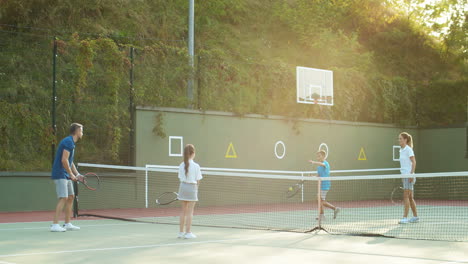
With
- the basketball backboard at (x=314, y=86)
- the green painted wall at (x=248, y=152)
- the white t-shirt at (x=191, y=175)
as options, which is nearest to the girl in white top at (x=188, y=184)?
the white t-shirt at (x=191, y=175)

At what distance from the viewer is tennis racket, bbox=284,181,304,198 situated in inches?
746

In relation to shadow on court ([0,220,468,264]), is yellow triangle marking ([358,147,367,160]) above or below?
above

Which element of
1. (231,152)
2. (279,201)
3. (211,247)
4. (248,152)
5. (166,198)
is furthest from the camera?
(279,201)

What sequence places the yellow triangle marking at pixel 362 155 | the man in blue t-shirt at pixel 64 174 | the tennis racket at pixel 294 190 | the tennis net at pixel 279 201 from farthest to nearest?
the yellow triangle marking at pixel 362 155 → the tennis racket at pixel 294 190 → the tennis net at pixel 279 201 → the man in blue t-shirt at pixel 64 174

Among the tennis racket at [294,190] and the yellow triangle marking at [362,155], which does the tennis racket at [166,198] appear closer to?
the tennis racket at [294,190]

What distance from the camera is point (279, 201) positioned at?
63.1 feet

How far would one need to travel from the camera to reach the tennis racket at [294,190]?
746 inches

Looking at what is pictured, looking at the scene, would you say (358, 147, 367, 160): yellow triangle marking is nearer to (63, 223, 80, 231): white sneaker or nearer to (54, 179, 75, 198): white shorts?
(63, 223, 80, 231): white sneaker

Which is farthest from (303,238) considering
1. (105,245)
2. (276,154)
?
(276,154)

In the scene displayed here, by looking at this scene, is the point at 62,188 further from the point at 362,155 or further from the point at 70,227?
the point at 362,155

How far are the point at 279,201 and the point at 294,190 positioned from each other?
54 centimetres

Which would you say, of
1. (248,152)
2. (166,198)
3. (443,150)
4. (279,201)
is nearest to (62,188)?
(166,198)

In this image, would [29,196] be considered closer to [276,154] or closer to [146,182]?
[146,182]

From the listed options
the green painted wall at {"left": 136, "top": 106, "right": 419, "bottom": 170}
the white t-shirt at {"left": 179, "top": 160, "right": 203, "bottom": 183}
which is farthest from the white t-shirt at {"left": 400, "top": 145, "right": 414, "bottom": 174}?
the green painted wall at {"left": 136, "top": 106, "right": 419, "bottom": 170}
